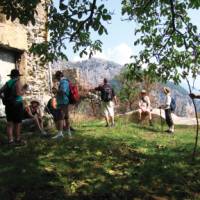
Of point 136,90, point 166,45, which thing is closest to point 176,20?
point 166,45

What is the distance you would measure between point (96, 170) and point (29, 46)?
22.9 ft

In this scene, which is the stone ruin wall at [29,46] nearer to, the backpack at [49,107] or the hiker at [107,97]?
the backpack at [49,107]

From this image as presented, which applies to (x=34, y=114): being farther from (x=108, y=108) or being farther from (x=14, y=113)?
(x=108, y=108)

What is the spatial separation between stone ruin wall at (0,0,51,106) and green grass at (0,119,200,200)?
133 inches

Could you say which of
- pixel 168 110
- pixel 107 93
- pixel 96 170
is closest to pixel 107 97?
pixel 107 93

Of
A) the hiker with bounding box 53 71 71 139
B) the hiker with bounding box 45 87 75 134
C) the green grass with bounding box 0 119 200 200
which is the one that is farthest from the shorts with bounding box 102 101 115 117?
the hiker with bounding box 53 71 71 139

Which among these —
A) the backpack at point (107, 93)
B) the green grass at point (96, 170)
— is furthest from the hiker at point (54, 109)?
the backpack at point (107, 93)

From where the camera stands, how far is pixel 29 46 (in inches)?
612

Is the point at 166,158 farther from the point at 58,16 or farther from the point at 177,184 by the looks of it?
the point at 58,16

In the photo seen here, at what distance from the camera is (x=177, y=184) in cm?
916

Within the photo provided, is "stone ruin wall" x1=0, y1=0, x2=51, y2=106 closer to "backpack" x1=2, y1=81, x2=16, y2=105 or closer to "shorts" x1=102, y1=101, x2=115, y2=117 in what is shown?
"shorts" x1=102, y1=101, x2=115, y2=117

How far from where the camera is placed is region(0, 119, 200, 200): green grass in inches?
332

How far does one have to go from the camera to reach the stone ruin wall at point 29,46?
14.8m

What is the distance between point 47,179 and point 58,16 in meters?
2.97
